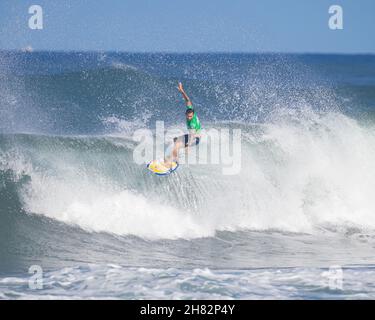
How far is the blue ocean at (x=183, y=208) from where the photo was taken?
8008mm

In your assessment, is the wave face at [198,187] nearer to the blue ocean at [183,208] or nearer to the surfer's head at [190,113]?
the blue ocean at [183,208]

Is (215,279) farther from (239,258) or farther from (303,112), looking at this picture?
(303,112)

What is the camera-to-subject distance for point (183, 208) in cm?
1208

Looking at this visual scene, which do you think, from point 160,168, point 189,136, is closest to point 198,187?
point 160,168

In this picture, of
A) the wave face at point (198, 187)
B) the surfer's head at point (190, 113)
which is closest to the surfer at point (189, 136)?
the surfer's head at point (190, 113)

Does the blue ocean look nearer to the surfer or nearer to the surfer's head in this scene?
the surfer

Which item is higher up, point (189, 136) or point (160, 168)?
point (189, 136)

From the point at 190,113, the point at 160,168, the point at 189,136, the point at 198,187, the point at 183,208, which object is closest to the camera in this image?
the point at 190,113

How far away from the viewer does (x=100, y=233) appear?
11.1 meters

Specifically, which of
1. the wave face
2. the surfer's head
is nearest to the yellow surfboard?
the surfer's head

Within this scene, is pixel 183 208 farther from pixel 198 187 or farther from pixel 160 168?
pixel 160 168

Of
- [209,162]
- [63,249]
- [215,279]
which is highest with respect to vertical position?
[209,162]
